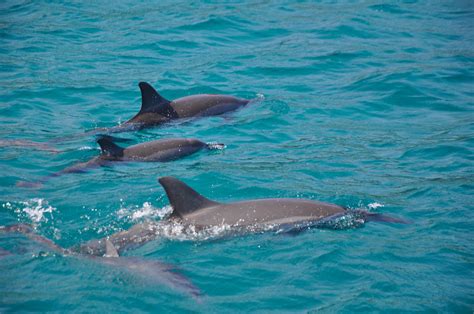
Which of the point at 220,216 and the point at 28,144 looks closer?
the point at 220,216

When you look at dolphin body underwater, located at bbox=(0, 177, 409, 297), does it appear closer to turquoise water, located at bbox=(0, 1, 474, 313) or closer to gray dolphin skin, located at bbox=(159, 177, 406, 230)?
gray dolphin skin, located at bbox=(159, 177, 406, 230)

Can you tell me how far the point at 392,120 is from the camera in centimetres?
1391

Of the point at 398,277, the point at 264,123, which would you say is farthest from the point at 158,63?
the point at 398,277

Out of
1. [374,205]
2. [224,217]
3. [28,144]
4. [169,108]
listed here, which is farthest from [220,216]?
[169,108]

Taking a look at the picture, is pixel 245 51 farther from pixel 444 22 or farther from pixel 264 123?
pixel 444 22

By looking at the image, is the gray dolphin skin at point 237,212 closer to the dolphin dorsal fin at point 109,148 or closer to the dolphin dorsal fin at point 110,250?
the dolphin dorsal fin at point 110,250

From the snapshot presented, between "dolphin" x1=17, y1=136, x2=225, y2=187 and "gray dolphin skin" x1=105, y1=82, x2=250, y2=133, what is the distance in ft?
5.08

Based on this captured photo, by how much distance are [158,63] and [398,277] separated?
12.1 metres

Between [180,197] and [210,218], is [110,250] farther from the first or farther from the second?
[210,218]

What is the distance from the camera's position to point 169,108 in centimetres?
1355

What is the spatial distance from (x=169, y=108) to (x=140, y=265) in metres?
6.38

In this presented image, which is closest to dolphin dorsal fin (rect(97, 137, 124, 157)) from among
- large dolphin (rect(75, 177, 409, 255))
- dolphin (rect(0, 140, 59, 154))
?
dolphin (rect(0, 140, 59, 154))

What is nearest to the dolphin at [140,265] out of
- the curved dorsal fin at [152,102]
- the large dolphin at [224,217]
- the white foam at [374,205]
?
the large dolphin at [224,217]

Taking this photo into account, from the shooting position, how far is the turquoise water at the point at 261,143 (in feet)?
24.2
